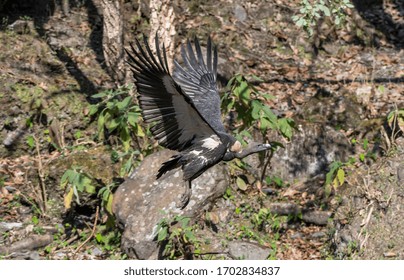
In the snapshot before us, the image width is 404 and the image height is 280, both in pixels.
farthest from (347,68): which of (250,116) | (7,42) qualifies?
(7,42)

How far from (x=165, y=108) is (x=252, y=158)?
3142 millimetres

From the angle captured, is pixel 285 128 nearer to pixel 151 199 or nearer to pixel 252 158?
pixel 252 158

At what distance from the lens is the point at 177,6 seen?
1135 centimetres

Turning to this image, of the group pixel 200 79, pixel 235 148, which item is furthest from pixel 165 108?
pixel 200 79

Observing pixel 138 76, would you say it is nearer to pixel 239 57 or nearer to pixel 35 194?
pixel 35 194

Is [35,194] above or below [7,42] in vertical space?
below

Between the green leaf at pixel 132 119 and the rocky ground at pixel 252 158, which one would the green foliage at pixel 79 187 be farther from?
the green leaf at pixel 132 119

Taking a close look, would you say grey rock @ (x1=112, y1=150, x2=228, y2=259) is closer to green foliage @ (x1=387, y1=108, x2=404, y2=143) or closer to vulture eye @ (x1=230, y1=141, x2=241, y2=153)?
vulture eye @ (x1=230, y1=141, x2=241, y2=153)

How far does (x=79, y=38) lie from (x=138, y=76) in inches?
209

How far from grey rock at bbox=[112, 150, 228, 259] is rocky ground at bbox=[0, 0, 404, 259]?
45 mm

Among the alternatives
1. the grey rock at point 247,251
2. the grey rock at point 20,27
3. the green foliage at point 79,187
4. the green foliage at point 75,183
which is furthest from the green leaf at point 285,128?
the grey rock at point 20,27

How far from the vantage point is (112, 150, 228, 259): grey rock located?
722 centimetres

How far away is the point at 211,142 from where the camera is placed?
6203 mm

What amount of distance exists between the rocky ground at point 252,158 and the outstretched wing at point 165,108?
Answer: 105 cm
